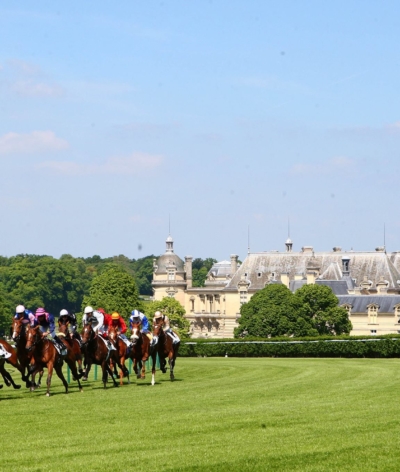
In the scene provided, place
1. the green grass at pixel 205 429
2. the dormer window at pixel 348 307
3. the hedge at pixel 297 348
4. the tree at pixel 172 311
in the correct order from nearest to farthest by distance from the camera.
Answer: the green grass at pixel 205 429 → the hedge at pixel 297 348 → the dormer window at pixel 348 307 → the tree at pixel 172 311

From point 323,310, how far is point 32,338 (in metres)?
83.0

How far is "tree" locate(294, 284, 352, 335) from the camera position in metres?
108

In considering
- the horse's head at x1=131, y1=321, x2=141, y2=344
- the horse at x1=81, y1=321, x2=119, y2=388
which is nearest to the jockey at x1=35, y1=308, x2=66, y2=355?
the horse at x1=81, y1=321, x2=119, y2=388

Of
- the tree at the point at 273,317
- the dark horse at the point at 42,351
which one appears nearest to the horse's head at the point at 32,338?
the dark horse at the point at 42,351

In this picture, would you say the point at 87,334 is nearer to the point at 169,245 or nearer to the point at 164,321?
the point at 164,321

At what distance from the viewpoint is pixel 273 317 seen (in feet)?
350

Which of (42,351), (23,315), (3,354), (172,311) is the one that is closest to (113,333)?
(23,315)

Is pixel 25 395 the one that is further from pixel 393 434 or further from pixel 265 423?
pixel 393 434

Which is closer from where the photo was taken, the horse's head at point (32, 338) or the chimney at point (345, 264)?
the horse's head at point (32, 338)

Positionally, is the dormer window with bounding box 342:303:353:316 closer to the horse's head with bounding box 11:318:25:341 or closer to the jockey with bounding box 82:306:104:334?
the jockey with bounding box 82:306:104:334

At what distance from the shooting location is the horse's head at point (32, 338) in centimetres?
2831

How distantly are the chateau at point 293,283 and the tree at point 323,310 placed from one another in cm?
768

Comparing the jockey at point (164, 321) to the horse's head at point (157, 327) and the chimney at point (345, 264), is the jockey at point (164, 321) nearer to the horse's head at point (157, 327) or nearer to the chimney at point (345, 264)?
the horse's head at point (157, 327)

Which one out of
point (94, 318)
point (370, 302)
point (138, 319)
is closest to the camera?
point (94, 318)
